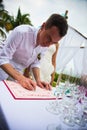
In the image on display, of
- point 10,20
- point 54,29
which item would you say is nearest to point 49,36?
point 54,29

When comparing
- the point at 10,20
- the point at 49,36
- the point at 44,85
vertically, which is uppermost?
the point at 49,36

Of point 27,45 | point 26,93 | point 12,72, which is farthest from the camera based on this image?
point 27,45

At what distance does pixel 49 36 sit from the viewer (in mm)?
2127

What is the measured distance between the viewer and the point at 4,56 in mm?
2318

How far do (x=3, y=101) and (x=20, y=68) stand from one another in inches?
33.1

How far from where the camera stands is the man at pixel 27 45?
209 centimetres

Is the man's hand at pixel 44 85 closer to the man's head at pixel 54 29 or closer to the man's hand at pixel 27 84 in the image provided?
the man's hand at pixel 27 84

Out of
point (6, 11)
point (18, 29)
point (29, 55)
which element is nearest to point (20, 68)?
point (29, 55)

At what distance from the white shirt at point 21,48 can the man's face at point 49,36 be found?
161 millimetres

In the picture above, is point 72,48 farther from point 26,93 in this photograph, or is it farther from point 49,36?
point 26,93

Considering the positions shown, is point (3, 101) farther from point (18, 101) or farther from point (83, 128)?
point (83, 128)

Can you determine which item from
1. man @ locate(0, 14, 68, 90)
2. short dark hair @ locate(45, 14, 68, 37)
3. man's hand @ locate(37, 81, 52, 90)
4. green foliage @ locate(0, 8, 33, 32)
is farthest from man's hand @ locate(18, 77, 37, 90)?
green foliage @ locate(0, 8, 33, 32)

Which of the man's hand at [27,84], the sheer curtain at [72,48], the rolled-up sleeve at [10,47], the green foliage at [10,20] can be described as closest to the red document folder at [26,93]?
the man's hand at [27,84]

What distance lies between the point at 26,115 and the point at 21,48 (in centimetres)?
96
